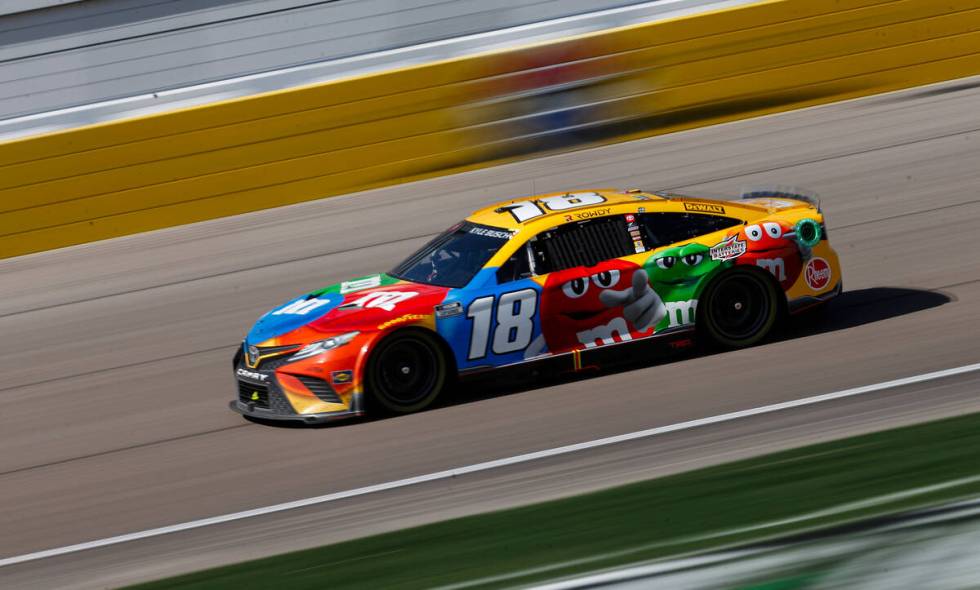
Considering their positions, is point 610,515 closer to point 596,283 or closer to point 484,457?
point 484,457

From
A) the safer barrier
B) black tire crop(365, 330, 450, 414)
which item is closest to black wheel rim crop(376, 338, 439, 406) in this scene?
black tire crop(365, 330, 450, 414)

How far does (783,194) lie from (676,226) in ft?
4.55

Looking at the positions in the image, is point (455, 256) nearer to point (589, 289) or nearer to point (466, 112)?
point (589, 289)

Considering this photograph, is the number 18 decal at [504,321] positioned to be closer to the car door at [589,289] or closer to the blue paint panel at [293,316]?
the car door at [589,289]

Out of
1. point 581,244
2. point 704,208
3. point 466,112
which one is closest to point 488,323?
point 581,244

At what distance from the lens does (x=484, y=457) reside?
7.59m

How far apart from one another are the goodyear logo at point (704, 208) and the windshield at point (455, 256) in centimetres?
139

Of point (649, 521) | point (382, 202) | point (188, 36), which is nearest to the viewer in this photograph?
point (649, 521)

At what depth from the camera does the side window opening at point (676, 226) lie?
8938mm

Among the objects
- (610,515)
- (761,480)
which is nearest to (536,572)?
(610,515)

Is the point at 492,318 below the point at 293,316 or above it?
below

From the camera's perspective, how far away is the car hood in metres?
8.35

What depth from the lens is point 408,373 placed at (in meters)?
8.46

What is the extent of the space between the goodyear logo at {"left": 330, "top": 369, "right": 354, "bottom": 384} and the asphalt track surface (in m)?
0.37
